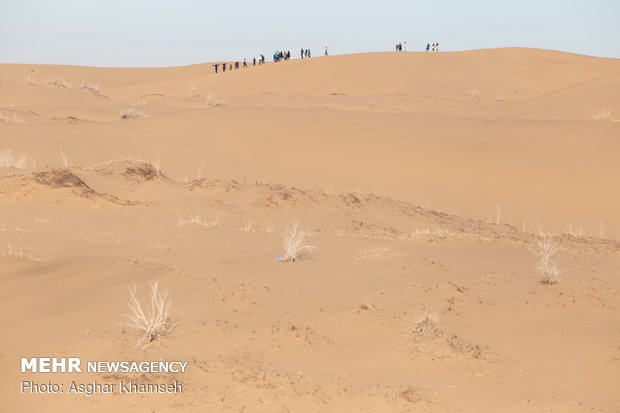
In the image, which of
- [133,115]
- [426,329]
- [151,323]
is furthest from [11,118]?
[426,329]

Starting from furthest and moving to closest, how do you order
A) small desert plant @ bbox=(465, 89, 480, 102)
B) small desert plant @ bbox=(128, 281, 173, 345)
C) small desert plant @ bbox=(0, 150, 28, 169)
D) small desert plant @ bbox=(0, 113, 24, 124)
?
small desert plant @ bbox=(465, 89, 480, 102), small desert plant @ bbox=(0, 113, 24, 124), small desert plant @ bbox=(0, 150, 28, 169), small desert plant @ bbox=(128, 281, 173, 345)

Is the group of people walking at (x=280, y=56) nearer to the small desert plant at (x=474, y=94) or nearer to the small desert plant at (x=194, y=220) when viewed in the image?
the small desert plant at (x=474, y=94)

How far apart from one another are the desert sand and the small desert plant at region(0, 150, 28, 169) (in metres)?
0.25

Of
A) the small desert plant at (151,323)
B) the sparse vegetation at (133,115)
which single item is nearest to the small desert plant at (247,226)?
the small desert plant at (151,323)

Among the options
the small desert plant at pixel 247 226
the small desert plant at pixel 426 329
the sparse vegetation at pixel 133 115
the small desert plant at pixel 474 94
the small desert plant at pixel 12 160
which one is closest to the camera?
the small desert plant at pixel 426 329

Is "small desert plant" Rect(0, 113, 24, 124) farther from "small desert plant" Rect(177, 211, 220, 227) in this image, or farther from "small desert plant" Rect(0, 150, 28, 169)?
"small desert plant" Rect(177, 211, 220, 227)

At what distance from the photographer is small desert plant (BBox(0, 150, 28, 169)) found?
15.0m

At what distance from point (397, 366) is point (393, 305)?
1188mm

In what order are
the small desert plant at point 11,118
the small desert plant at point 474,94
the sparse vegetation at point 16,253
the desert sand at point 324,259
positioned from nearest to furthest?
the desert sand at point 324,259 < the sparse vegetation at point 16,253 < the small desert plant at point 11,118 < the small desert plant at point 474,94

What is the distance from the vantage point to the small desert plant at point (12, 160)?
15.0 m

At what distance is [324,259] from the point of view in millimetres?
8641

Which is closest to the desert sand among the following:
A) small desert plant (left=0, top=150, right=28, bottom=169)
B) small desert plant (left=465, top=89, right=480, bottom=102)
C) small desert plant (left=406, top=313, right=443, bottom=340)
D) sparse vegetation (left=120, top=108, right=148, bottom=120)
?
small desert plant (left=406, top=313, right=443, bottom=340)

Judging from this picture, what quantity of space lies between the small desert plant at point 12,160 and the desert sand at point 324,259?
247mm

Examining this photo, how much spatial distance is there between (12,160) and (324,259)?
376 inches
